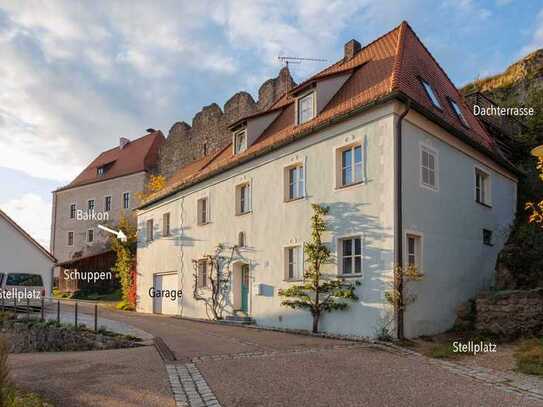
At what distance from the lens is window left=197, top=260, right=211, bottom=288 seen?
21.0 meters

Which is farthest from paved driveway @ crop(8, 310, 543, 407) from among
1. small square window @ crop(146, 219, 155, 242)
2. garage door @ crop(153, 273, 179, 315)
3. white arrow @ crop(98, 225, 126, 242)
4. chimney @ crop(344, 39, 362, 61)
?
white arrow @ crop(98, 225, 126, 242)

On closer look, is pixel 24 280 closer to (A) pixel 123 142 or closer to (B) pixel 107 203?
(B) pixel 107 203

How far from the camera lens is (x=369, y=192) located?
13.7 m

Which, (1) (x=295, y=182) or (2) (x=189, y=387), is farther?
(1) (x=295, y=182)

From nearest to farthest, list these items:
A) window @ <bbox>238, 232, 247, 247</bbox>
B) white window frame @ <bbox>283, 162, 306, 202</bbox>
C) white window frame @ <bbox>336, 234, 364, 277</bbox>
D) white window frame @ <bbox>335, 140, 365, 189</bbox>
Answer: white window frame @ <bbox>336, 234, 364, 277</bbox> < white window frame @ <bbox>335, 140, 365, 189</bbox> < white window frame @ <bbox>283, 162, 306, 202</bbox> < window @ <bbox>238, 232, 247, 247</bbox>

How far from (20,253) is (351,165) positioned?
2367cm

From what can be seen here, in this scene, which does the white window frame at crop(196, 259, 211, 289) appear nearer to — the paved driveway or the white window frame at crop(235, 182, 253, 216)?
the white window frame at crop(235, 182, 253, 216)

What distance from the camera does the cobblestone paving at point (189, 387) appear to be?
6.73 metres

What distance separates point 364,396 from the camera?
279 inches

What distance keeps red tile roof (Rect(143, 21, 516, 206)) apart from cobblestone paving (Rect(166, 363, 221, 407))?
26.7 ft

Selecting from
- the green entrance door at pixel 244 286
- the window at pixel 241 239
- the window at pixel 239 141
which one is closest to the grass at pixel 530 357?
the green entrance door at pixel 244 286

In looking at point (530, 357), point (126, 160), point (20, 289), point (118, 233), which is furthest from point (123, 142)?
point (530, 357)

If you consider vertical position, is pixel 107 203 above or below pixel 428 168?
above

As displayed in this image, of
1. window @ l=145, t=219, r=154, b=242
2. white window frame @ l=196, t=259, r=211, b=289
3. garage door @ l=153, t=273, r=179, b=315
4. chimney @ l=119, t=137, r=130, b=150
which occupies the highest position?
chimney @ l=119, t=137, r=130, b=150
